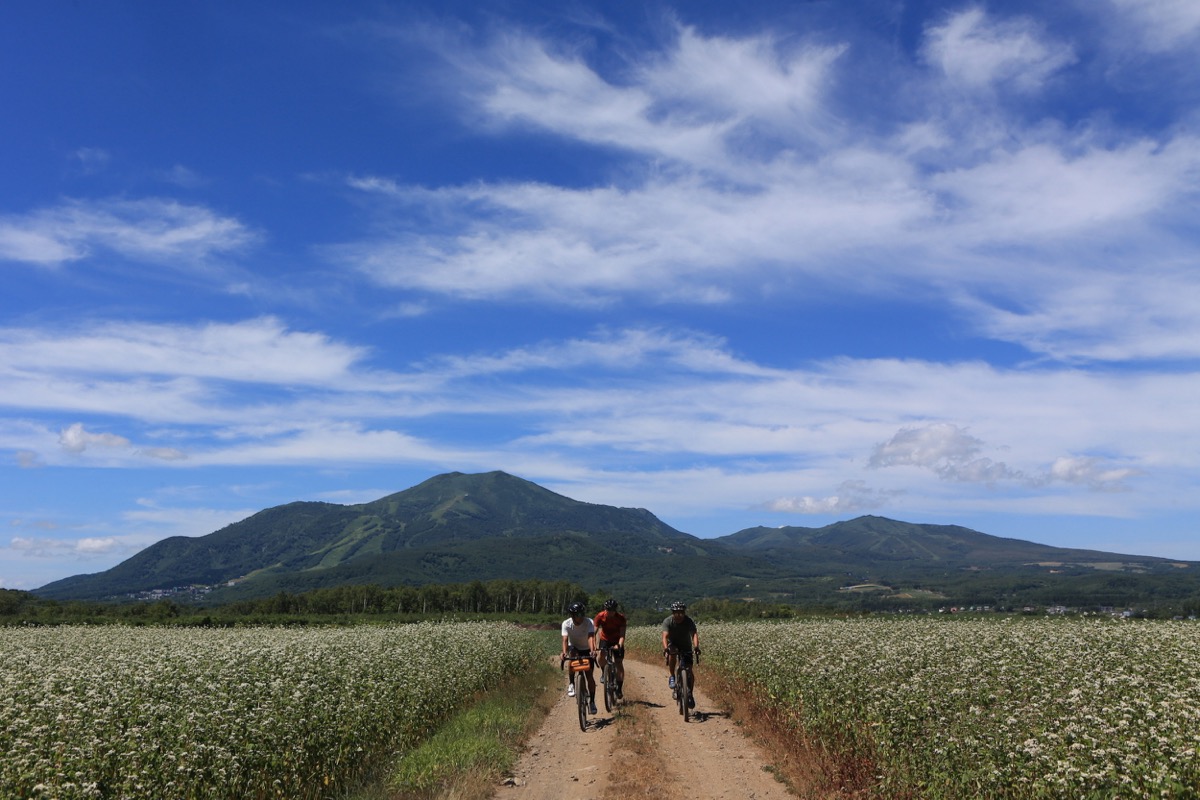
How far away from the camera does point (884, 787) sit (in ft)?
33.0

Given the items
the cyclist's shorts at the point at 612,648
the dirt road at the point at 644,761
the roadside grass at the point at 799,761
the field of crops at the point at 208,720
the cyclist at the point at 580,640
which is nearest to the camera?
the field of crops at the point at 208,720

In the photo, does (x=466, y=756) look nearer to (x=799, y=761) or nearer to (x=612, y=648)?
(x=799, y=761)

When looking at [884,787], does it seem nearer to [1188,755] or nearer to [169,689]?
[1188,755]

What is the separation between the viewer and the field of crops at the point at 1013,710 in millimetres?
7578

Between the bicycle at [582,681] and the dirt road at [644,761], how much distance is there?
353mm

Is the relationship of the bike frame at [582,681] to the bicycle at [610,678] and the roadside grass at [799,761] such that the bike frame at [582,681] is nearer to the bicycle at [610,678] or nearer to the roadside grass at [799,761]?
the bicycle at [610,678]

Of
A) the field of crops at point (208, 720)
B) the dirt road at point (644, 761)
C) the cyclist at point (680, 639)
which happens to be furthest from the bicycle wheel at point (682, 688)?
the field of crops at point (208, 720)

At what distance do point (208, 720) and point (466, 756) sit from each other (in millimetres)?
4889

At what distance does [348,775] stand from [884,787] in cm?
813

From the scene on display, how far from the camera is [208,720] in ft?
33.4

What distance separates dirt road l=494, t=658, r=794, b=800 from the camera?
12172mm

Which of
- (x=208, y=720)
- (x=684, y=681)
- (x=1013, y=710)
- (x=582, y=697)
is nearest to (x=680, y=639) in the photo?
(x=684, y=681)

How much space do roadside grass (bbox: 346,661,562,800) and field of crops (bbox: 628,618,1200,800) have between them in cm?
602

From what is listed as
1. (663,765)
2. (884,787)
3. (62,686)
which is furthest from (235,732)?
(884,787)
